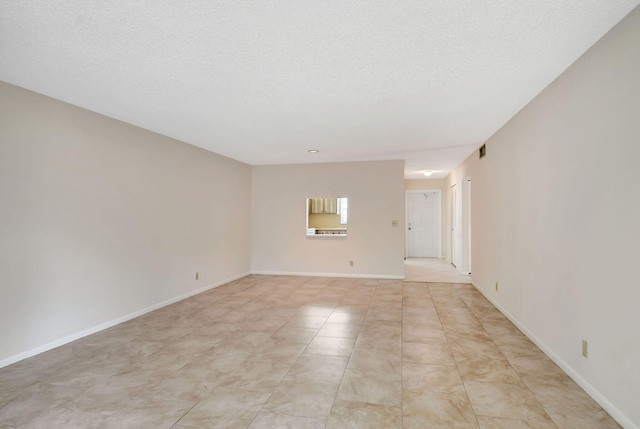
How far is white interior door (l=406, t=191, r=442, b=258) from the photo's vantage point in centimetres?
1009

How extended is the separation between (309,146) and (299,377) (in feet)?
11.8

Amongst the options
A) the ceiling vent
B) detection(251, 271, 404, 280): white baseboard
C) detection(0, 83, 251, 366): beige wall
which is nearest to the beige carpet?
detection(251, 271, 404, 280): white baseboard

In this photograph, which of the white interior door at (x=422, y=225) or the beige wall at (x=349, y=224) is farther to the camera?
the white interior door at (x=422, y=225)

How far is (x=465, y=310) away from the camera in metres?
4.40

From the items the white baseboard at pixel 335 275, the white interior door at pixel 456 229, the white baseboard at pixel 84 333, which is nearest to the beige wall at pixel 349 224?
the white baseboard at pixel 335 275

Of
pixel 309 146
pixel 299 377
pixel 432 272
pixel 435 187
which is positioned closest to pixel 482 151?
pixel 309 146

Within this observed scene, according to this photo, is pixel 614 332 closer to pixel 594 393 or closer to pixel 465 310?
pixel 594 393

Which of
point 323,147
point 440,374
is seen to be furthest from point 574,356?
point 323,147

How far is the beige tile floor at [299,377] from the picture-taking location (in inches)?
80.6

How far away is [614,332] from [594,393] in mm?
524

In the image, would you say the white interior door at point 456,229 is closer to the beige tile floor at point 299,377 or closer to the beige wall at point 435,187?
the beige wall at point 435,187

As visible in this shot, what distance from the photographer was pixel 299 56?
2316mm

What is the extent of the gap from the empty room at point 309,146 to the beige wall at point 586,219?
18mm

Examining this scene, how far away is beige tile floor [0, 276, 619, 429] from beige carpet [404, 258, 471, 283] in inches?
87.5
